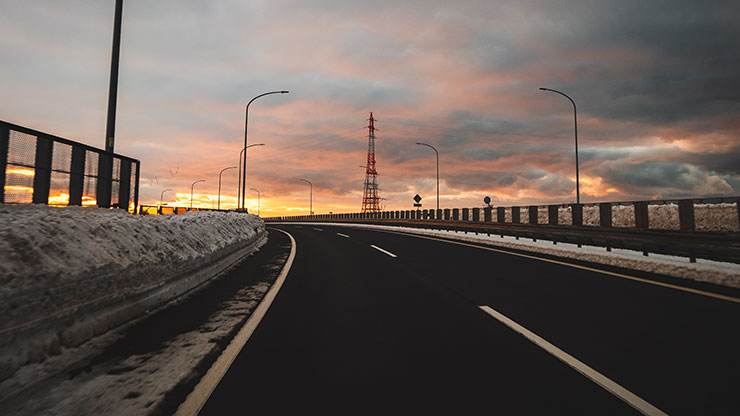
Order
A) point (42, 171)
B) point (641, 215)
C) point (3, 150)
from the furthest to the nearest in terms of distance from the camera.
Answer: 1. point (641, 215)
2. point (42, 171)
3. point (3, 150)

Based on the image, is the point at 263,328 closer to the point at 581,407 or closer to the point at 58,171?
the point at 581,407

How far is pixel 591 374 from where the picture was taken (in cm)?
321

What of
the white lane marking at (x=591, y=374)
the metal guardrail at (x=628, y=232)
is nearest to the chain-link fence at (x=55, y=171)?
the white lane marking at (x=591, y=374)

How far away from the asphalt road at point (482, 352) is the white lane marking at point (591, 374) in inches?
2.2

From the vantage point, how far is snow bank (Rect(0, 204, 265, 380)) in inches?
122

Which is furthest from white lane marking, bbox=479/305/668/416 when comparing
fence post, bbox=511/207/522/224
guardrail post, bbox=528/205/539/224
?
fence post, bbox=511/207/522/224

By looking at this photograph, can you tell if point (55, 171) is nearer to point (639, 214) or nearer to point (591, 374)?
point (591, 374)

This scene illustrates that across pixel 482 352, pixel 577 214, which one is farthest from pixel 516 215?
pixel 482 352

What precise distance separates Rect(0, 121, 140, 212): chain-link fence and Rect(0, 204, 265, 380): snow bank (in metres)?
3.71

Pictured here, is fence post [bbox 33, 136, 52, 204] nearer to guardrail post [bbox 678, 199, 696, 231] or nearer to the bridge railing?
the bridge railing

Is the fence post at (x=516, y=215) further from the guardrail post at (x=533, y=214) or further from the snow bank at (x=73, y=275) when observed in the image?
the snow bank at (x=73, y=275)

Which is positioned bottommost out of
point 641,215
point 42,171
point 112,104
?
point 641,215

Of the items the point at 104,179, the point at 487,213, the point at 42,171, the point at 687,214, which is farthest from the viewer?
the point at 487,213

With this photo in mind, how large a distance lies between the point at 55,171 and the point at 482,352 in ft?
32.4
